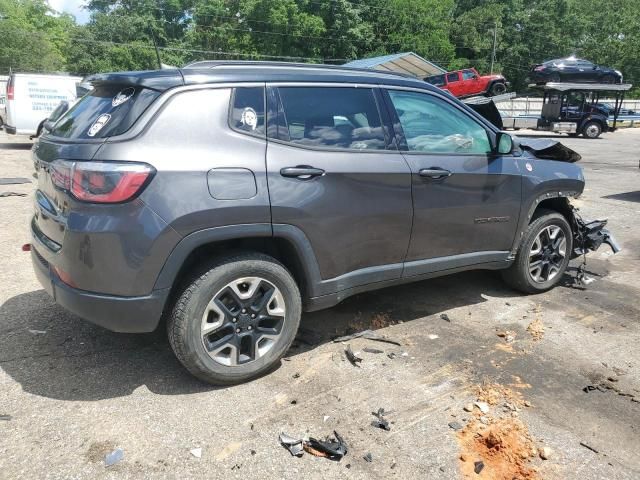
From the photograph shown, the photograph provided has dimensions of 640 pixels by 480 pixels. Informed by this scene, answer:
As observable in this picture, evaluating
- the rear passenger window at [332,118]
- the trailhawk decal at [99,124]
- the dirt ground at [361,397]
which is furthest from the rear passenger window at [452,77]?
the trailhawk decal at [99,124]

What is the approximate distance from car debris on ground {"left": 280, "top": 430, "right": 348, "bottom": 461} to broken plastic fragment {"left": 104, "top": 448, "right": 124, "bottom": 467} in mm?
793

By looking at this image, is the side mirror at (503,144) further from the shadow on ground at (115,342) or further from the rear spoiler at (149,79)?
the rear spoiler at (149,79)

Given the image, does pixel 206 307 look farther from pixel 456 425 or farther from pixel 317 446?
pixel 456 425

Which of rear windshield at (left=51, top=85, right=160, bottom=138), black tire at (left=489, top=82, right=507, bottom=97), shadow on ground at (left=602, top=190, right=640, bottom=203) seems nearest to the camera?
rear windshield at (left=51, top=85, right=160, bottom=138)

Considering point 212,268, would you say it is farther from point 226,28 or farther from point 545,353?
point 226,28

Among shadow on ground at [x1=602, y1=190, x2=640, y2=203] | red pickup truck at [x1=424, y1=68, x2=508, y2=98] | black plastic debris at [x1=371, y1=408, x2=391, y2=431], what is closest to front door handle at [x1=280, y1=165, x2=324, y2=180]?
black plastic debris at [x1=371, y1=408, x2=391, y2=431]

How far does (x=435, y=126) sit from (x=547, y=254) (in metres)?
1.78

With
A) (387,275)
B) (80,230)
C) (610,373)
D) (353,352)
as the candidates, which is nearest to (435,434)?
(353,352)

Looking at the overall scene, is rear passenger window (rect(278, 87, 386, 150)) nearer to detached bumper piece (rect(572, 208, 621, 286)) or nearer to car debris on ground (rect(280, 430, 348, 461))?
car debris on ground (rect(280, 430, 348, 461))

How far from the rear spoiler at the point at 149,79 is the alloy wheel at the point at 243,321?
3.86ft

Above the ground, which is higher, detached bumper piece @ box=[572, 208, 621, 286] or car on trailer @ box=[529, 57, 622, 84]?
car on trailer @ box=[529, 57, 622, 84]

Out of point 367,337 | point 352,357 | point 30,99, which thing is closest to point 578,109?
point 30,99

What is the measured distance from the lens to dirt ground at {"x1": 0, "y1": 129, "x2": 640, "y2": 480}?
104 inches

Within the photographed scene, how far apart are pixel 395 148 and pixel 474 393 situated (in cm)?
169
